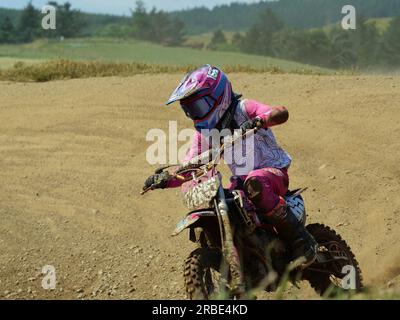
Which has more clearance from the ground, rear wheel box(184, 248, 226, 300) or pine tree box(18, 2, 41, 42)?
pine tree box(18, 2, 41, 42)

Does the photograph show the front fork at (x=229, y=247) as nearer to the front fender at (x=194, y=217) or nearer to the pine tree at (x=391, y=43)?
the front fender at (x=194, y=217)

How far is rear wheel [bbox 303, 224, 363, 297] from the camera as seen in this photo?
5531 millimetres

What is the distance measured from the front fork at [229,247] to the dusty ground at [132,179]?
1360mm

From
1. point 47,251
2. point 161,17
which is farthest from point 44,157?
point 161,17

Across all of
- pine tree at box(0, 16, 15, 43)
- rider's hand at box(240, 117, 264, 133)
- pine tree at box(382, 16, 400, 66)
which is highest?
pine tree at box(0, 16, 15, 43)

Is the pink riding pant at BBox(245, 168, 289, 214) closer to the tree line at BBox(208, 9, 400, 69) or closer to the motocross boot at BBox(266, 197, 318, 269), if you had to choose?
the motocross boot at BBox(266, 197, 318, 269)

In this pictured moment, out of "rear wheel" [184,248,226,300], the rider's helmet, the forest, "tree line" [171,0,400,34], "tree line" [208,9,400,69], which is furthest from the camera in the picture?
"tree line" [171,0,400,34]

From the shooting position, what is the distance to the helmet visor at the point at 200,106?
488 cm

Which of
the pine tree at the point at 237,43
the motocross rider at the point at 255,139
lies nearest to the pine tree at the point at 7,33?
the pine tree at the point at 237,43

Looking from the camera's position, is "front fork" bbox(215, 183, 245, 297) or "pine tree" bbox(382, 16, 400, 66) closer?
"front fork" bbox(215, 183, 245, 297)

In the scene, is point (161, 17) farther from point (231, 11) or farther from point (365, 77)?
point (365, 77)

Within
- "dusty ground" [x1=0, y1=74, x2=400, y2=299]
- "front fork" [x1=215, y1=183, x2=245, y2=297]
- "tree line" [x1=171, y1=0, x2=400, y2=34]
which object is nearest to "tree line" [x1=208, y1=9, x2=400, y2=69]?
"tree line" [x1=171, y1=0, x2=400, y2=34]

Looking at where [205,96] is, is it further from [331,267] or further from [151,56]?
[151,56]

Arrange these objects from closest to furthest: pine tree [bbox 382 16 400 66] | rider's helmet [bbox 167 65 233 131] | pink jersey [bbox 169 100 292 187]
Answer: rider's helmet [bbox 167 65 233 131], pink jersey [bbox 169 100 292 187], pine tree [bbox 382 16 400 66]
